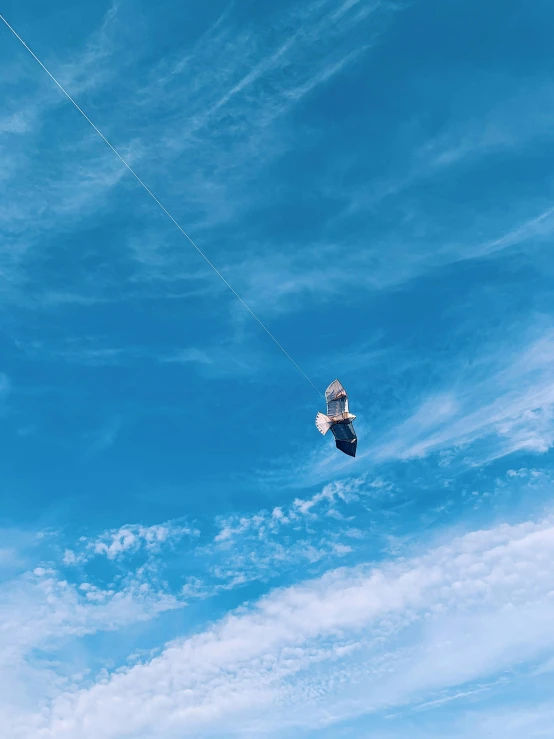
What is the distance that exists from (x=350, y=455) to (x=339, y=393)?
23.5 ft

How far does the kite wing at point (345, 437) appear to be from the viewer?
67188 mm

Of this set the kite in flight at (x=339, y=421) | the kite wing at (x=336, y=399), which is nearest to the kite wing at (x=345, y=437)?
the kite in flight at (x=339, y=421)

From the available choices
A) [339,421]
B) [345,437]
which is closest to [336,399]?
[339,421]

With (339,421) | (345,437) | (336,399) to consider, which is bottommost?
(345,437)

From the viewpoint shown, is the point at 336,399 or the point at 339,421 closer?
the point at 339,421

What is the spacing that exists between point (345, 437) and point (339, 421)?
199 centimetres

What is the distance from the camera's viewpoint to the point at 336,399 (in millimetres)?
68125

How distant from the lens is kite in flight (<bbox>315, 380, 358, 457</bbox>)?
67.1m

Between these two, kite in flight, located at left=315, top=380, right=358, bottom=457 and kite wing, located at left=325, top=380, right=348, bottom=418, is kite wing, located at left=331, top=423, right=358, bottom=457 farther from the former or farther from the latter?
kite wing, located at left=325, top=380, right=348, bottom=418

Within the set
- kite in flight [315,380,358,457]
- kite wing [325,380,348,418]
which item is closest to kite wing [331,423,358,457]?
kite in flight [315,380,358,457]

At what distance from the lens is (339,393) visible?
6800 cm

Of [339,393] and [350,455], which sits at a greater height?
[339,393]

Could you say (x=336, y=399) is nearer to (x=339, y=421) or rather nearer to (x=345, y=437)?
(x=339, y=421)

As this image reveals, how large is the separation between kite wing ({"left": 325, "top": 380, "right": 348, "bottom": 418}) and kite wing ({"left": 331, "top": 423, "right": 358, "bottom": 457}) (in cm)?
147
